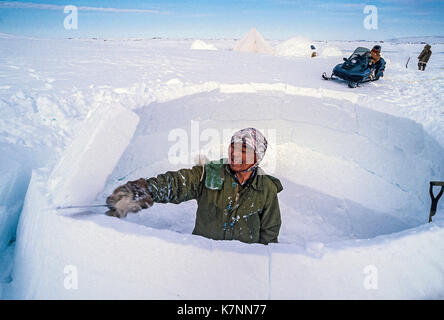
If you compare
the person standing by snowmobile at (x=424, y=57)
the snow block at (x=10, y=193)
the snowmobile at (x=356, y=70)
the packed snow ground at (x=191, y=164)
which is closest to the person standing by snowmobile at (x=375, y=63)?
the snowmobile at (x=356, y=70)

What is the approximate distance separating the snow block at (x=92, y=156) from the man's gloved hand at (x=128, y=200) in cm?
17

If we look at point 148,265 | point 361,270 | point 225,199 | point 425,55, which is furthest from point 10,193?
point 425,55

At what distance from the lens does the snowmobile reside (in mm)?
5496

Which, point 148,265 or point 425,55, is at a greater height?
point 425,55

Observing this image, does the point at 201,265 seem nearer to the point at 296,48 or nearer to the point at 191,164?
the point at 191,164

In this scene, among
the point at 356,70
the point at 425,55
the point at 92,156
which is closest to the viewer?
the point at 92,156

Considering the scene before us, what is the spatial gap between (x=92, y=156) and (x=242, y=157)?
34.7 inches

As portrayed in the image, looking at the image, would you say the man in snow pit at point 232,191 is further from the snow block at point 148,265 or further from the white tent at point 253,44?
the white tent at point 253,44

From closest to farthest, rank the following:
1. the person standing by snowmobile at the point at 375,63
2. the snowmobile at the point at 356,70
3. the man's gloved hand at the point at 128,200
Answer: the man's gloved hand at the point at 128,200 → the snowmobile at the point at 356,70 → the person standing by snowmobile at the point at 375,63

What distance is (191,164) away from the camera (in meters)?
4.31

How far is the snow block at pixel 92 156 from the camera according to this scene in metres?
1.48

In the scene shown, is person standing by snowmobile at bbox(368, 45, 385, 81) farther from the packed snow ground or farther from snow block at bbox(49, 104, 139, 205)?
snow block at bbox(49, 104, 139, 205)

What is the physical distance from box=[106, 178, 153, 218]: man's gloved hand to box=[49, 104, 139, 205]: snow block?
0.55 feet

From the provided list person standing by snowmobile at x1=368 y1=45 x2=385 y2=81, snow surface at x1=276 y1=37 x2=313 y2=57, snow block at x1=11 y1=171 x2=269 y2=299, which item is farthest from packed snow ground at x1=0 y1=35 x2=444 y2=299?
snow surface at x1=276 y1=37 x2=313 y2=57
